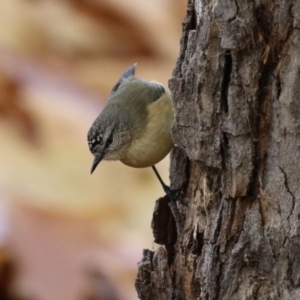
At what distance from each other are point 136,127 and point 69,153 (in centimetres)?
258

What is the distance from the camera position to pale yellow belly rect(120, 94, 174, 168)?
243cm

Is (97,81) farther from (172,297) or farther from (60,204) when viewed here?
(172,297)

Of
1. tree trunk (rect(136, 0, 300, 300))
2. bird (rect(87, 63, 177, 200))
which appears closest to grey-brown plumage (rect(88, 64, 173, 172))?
bird (rect(87, 63, 177, 200))

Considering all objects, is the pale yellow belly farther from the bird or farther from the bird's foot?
the bird's foot

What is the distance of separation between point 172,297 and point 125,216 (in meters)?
2.76

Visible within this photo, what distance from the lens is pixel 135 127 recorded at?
258 cm

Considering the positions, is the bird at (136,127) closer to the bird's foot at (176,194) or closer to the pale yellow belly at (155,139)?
the pale yellow belly at (155,139)

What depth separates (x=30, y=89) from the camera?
557 centimetres

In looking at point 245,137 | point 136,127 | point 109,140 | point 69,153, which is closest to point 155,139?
point 136,127

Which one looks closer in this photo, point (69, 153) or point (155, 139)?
point (155, 139)

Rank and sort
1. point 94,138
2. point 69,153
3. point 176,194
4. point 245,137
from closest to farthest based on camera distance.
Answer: point 245,137 < point 176,194 < point 94,138 < point 69,153

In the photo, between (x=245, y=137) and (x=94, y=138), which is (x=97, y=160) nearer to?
(x=94, y=138)

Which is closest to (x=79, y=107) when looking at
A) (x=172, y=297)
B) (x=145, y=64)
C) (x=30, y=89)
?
(x=30, y=89)

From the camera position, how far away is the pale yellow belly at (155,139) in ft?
7.98
